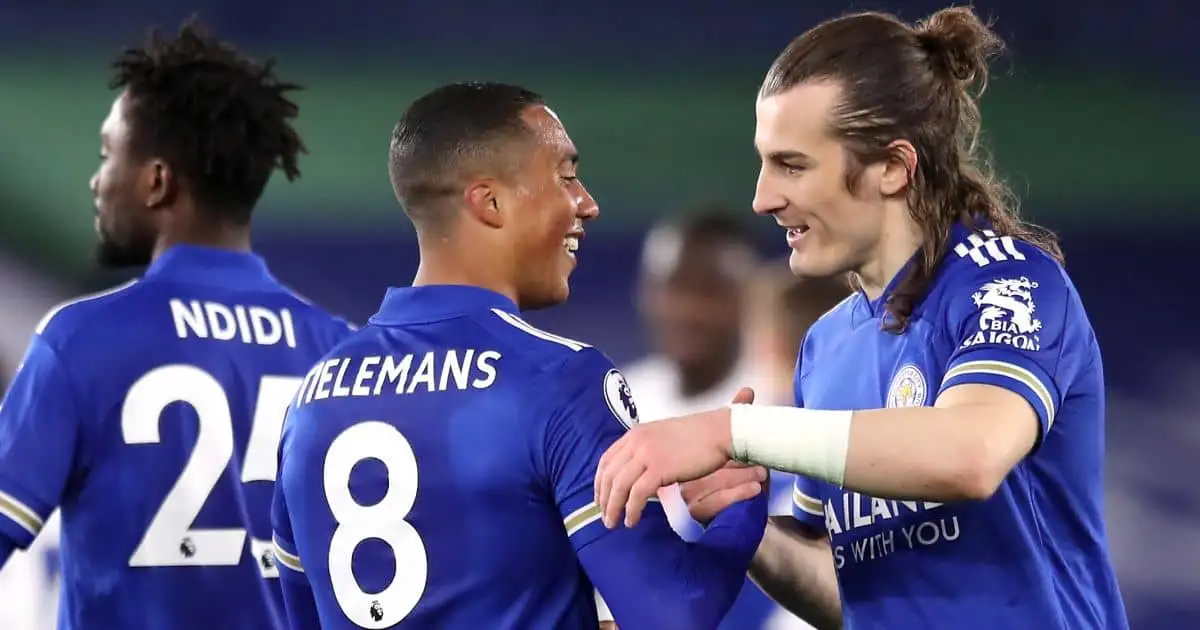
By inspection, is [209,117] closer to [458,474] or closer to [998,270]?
[458,474]

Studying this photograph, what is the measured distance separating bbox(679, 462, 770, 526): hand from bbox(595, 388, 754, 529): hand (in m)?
0.24

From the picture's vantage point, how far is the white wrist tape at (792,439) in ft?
5.77

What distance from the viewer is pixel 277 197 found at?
5.19 m

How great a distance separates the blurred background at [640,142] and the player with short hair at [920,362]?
282 cm

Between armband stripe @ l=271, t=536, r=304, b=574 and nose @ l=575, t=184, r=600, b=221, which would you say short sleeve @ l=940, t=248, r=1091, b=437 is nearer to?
nose @ l=575, t=184, r=600, b=221

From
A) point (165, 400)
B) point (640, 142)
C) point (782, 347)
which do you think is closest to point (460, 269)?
point (165, 400)

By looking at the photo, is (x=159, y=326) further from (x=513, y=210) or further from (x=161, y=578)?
(x=513, y=210)

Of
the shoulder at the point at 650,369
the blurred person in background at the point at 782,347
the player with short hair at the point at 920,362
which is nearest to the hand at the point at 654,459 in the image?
the player with short hair at the point at 920,362

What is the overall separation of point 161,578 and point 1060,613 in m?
1.49

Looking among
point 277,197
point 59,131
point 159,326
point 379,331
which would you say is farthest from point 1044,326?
point 59,131

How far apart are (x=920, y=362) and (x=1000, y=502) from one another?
0.19m

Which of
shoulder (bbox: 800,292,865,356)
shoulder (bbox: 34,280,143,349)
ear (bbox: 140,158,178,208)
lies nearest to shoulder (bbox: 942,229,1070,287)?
shoulder (bbox: 800,292,865,356)

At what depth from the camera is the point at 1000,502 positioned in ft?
6.34

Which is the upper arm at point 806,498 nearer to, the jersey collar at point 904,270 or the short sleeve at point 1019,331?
the jersey collar at point 904,270
